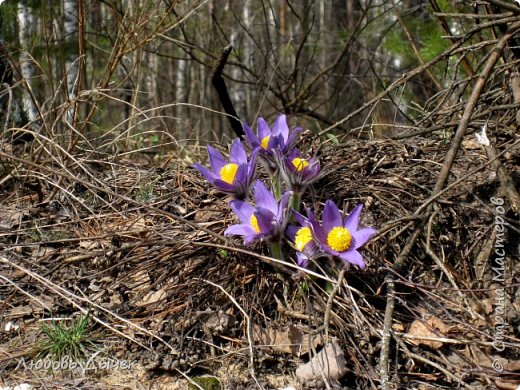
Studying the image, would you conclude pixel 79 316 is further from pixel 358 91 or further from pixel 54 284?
pixel 358 91

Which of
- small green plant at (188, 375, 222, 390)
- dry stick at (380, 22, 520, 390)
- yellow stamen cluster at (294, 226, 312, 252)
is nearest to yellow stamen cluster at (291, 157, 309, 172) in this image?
yellow stamen cluster at (294, 226, 312, 252)

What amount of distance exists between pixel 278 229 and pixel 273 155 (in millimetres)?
279

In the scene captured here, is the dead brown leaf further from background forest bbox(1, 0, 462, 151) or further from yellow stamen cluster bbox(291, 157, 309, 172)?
background forest bbox(1, 0, 462, 151)

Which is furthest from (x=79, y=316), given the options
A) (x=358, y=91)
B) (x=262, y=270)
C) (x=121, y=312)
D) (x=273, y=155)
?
(x=358, y=91)

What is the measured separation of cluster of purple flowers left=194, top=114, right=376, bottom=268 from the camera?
5.75 feet

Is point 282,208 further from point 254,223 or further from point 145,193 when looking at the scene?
point 145,193

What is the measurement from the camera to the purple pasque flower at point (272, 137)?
6.46 feet

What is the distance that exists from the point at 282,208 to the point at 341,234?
7.8 inches

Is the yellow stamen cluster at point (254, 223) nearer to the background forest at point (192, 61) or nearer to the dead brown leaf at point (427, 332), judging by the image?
the dead brown leaf at point (427, 332)

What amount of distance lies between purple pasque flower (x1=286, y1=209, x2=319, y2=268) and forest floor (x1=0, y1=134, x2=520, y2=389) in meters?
0.05

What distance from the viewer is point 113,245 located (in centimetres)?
221

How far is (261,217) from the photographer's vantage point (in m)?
1.74

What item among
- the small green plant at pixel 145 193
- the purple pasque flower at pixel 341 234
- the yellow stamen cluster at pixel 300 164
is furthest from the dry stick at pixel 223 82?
the purple pasque flower at pixel 341 234

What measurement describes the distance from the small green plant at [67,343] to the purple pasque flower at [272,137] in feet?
2.55
